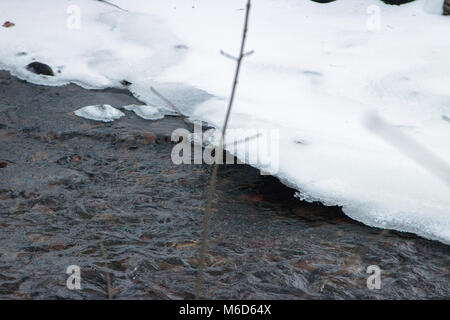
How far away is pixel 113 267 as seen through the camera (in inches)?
103

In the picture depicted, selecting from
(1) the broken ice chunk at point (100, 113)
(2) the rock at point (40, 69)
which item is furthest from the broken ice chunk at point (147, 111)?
(2) the rock at point (40, 69)

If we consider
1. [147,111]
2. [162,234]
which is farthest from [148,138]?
[162,234]

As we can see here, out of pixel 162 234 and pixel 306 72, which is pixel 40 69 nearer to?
pixel 306 72

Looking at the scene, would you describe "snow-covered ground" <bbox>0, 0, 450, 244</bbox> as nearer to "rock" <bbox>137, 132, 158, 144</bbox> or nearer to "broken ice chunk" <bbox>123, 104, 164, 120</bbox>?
"broken ice chunk" <bbox>123, 104, 164, 120</bbox>

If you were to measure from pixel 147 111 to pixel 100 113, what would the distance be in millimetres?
375

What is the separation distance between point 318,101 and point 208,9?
2.22 m

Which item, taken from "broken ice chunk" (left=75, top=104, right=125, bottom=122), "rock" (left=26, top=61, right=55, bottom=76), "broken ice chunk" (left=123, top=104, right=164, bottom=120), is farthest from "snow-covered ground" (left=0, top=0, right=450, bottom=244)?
"broken ice chunk" (left=75, top=104, right=125, bottom=122)

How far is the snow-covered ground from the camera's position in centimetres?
339

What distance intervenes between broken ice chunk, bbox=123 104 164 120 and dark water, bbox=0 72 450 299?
376 mm

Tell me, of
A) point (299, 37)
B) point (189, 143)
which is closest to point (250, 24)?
point (299, 37)

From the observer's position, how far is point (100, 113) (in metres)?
4.16

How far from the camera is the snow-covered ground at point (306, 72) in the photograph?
339cm

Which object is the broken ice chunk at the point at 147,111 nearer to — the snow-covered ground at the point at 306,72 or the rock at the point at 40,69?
the snow-covered ground at the point at 306,72
